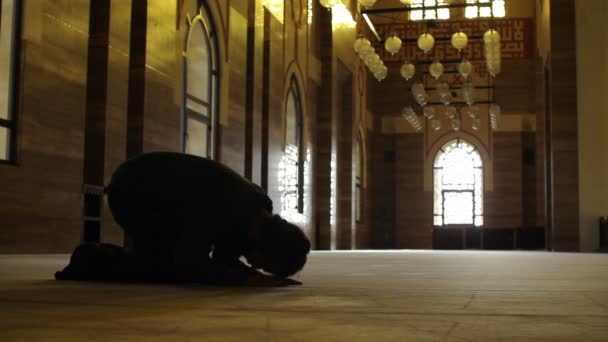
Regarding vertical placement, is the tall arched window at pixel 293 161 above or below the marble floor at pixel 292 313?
above

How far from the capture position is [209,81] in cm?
1283

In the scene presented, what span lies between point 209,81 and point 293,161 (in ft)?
16.9

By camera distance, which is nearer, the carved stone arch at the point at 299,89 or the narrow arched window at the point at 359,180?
the carved stone arch at the point at 299,89

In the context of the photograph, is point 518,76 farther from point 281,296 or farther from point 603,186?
point 281,296

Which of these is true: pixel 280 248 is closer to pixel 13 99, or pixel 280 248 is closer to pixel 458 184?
pixel 13 99

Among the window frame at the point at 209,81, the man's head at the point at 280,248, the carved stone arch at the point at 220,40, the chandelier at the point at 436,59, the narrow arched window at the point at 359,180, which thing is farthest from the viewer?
the narrow arched window at the point at 359,180

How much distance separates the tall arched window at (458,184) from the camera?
26406 mm

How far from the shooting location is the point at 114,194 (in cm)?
342

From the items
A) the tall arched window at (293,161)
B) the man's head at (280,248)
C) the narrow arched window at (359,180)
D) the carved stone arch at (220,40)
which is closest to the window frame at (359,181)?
the narrow arched window at (359,180)

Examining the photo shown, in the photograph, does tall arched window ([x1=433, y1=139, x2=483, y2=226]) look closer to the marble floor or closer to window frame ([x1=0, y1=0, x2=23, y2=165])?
window frame ([x1=0, y1=0, x2=23, y2=165])

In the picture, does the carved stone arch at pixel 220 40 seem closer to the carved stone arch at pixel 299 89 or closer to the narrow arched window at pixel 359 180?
the carved stone arch at pixel 299 89

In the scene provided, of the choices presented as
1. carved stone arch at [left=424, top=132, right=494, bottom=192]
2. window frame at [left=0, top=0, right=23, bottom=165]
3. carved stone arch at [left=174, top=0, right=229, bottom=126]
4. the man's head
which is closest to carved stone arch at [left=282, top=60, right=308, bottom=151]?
carved stone arch at [left=174, top=0, right=229, bottom=126]

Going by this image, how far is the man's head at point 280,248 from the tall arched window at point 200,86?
29.1ft

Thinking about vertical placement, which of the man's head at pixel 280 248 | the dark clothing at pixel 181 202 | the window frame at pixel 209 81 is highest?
the window frame at pixel 209 81
